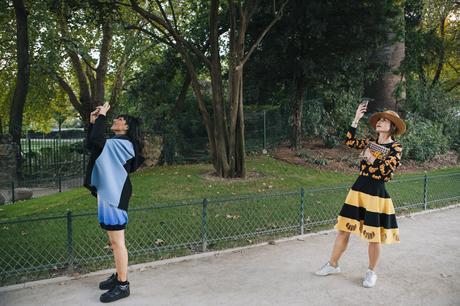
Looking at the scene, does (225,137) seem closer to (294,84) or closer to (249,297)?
(294,84)

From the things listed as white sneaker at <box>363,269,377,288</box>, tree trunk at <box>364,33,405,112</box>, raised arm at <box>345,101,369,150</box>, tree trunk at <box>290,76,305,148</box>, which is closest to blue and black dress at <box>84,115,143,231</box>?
raised arm at <box>345,101,369,150</box>

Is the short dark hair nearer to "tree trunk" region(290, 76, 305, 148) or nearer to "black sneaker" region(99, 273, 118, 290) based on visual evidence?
"black sneaker" region(99, 273, 118, 290)

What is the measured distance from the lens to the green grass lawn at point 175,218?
5477mm

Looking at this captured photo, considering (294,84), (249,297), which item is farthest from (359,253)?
(294,84)

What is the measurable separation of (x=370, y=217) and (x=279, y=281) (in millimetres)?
1294

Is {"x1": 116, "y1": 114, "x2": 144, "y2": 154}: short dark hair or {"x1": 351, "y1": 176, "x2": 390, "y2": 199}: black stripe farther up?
{"x1": 116, "y1": 114, "x2": 144, "y2": 154}: short dark hair

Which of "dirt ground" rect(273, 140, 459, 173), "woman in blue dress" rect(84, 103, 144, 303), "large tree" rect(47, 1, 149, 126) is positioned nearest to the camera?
"woman in blue dress" rect(84, 103, 144, 303)

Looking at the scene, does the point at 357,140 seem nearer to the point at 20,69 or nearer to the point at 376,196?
the point at 376,196

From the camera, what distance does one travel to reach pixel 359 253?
5.89m

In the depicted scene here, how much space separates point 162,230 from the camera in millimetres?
6668

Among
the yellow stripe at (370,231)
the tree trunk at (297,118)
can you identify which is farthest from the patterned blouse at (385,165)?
the tree trunk at (297,118)

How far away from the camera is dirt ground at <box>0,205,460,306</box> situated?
14.3 ft

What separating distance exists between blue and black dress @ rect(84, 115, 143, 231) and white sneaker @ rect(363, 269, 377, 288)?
110 inches

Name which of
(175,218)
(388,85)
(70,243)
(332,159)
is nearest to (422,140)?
(388,85)
